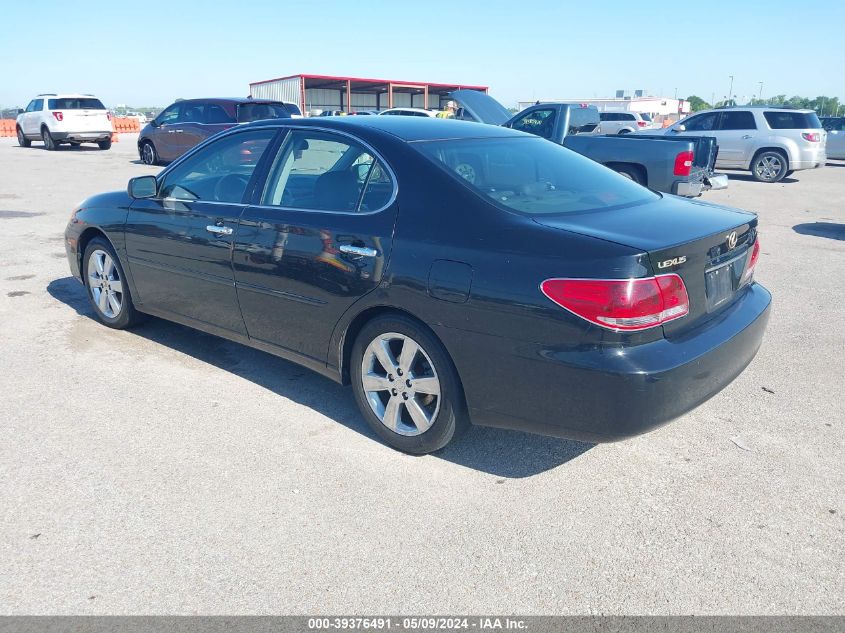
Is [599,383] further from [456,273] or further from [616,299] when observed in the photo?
[456,273]

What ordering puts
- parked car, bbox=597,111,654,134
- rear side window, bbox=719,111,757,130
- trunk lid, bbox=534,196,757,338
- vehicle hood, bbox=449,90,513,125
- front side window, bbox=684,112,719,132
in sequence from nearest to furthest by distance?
trunk lid, bbox=534,196,757,338 → vehicle hood, bbox=449,90,513,125 → rear side window, bbox=719,111,757,130 → front side window, bbox=684,112,719,132 → parked car, bbox=597,111,654,134

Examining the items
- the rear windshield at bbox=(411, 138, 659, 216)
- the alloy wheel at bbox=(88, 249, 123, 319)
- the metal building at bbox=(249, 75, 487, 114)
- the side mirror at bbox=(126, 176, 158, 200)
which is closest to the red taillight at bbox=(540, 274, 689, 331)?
the rear windshield at bbox=(411, 138, 659, 216)

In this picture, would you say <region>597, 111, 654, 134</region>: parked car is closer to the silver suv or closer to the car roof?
the silver suv

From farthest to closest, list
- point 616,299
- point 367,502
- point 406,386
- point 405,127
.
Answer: point 405,127 → point 406,386 → point 367,502 → point 616,299

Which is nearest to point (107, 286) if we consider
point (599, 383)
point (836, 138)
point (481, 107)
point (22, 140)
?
point (599, 383)

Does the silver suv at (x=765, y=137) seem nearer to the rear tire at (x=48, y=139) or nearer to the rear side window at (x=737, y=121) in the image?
the rear side window at (x=737, y=121)

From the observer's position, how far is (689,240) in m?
3.06

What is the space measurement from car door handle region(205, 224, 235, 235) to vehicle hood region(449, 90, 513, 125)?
9930 millimetres

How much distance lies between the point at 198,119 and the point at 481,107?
275 inches

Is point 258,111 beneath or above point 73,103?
beneath

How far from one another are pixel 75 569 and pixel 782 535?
2840mm

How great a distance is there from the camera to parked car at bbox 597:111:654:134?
2777 cm

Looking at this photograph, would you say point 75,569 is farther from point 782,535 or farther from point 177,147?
point 177,147

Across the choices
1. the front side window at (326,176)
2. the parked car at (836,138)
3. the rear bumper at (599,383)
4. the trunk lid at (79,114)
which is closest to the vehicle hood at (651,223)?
the rear bumper at (599,383)
